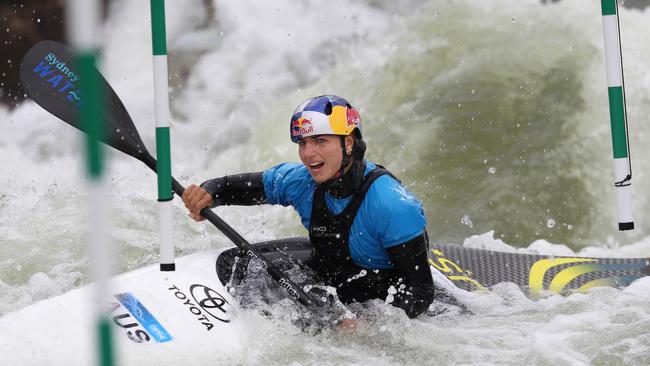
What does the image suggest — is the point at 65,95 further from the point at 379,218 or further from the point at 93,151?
the point at 93,151

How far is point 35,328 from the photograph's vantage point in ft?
9.97

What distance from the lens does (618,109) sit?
383 centimetres

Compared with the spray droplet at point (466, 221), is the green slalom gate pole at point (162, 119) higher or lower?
higher

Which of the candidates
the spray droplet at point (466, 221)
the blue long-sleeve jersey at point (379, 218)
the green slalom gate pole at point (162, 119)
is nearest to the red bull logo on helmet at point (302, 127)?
the blue long-sleeve jersey at point (379, 218)

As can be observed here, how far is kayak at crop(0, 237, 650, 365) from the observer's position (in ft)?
9.86

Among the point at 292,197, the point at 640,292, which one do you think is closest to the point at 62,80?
the point at 292,197

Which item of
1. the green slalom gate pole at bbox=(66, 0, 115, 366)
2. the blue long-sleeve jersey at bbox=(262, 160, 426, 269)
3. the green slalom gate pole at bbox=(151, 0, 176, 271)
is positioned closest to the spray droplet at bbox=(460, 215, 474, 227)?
the blue long-sleeve jersey at bbox=(262, 160, 426, 269)

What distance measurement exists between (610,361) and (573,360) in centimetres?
13

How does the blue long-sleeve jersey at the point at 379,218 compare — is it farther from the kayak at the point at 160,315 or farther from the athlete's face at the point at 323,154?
the kayak at the point at 160,315

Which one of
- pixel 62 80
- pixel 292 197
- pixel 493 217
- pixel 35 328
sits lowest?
pixel 493 217

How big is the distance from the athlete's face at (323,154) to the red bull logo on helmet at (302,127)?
0.02 metres

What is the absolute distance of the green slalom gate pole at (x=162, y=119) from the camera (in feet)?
9.79

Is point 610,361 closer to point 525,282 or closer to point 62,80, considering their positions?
point 525,282

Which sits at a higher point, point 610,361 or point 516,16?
point 516,16
